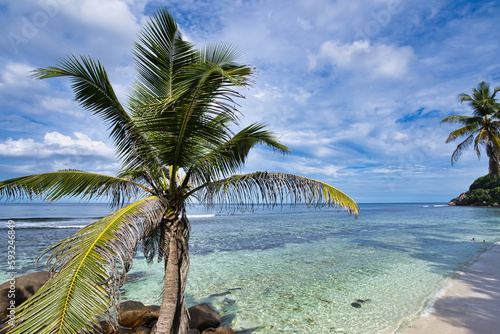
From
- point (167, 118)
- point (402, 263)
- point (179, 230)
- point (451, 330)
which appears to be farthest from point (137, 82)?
point (402, 263)

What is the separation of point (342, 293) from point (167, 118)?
28.8ft

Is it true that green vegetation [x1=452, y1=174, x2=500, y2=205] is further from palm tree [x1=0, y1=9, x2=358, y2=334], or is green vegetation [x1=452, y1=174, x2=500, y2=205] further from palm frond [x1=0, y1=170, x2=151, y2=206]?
palm frond [x1=0, y1=170, x2=151, y2=206]

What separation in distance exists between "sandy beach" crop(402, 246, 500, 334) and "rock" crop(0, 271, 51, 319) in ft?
32.4

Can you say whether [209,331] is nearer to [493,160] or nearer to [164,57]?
[164,57]

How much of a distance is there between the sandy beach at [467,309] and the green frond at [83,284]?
21.9 ft

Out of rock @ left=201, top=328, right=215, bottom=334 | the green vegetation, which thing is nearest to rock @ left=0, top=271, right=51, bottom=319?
rock @ left=201, top=328, right=215, bottom=334

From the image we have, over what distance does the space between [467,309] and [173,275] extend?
7.88 metres

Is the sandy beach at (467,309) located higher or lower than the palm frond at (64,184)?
lower

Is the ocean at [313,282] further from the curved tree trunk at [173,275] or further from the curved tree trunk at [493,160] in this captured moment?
the curved tree trunk at [493,160]

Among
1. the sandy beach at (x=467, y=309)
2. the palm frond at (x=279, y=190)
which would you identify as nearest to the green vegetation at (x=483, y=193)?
the sandy beach at (x=467, y=309)

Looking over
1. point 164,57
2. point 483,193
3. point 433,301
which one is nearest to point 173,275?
point 164,57

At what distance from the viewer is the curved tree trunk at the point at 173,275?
4504mm

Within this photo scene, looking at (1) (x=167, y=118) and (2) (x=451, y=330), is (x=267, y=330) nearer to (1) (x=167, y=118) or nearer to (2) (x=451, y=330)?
(2) (x=451, y=330)

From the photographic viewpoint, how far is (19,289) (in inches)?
295
